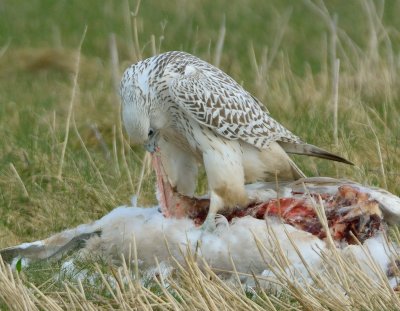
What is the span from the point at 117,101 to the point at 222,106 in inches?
108

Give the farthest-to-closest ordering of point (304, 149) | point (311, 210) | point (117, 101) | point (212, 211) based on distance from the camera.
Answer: point (117, 101) → point (304, 149) → point (212, 211) → point (311, 210)

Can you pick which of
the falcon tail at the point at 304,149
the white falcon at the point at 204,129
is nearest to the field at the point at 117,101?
the falcon tail at the point at 304,149

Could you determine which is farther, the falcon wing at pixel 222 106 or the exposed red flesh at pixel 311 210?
the falcon wing at pixel 222 106

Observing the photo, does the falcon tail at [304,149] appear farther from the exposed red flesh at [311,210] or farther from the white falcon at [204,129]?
the exposed red flesh at [311,210]

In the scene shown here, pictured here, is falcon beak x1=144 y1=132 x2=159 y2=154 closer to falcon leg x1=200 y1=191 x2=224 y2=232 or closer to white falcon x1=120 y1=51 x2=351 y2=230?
white falcon x1=120 y1=51 x2=351 y2=230

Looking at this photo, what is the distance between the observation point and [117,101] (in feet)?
30.6

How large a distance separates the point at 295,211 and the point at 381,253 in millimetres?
575

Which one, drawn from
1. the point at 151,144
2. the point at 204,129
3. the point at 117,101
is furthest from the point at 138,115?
the point at 117,101

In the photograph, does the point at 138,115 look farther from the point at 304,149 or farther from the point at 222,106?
the point at 304,149

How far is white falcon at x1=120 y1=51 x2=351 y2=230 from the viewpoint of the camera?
6.50 m

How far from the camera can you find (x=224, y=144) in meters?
6.64

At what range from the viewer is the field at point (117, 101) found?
716 cm

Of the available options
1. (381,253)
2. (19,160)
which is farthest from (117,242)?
(19,160)

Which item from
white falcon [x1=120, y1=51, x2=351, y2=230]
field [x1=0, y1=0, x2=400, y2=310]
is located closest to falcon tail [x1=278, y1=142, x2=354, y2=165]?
white falcon [x1=120, y1=51, x2=351, y2=230]
